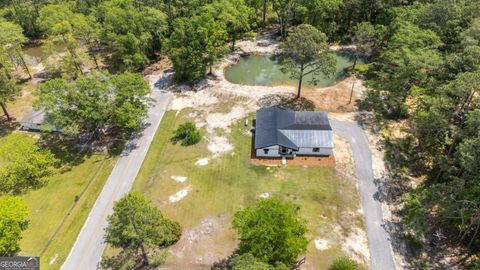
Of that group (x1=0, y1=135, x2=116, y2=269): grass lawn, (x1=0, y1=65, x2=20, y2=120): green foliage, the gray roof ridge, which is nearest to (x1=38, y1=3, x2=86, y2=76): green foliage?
(x1=0, y1=65, x2=20, y2=120): green foliage

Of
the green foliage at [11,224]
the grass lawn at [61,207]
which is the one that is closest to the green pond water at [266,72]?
the grass lawn at [61,207]

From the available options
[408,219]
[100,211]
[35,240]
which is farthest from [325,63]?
[35,240]

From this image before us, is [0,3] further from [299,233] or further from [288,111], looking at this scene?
[299,233]

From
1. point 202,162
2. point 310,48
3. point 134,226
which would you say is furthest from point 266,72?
point 134,226

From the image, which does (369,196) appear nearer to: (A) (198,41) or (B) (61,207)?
(B) (61,207)

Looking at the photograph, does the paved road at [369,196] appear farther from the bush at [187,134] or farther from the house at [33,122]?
the house at [33,122]

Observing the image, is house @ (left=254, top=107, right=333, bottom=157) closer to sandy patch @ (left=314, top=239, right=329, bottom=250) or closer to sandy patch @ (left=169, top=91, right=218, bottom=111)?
sandy patch @ (left=169, top=91, right=218, bottom=111)

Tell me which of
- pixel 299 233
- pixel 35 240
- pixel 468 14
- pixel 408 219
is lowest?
pixel 35 240
